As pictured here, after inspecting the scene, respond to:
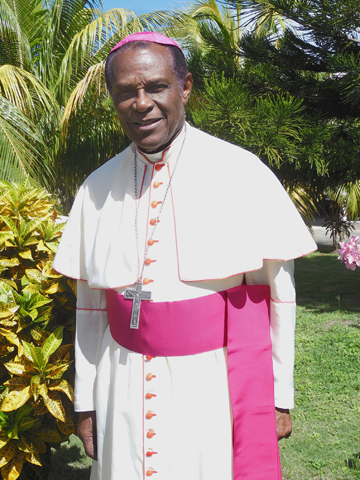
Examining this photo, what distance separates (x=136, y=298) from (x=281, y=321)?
494 mm

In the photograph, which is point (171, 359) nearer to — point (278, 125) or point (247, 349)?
point (247, 349)

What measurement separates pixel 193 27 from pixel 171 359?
7.23 meters

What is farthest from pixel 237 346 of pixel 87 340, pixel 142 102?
pixel 142 102

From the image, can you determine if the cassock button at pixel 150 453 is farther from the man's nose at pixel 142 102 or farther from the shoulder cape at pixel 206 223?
the man's nose at pixel 142 102

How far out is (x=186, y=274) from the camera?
4.84 ft

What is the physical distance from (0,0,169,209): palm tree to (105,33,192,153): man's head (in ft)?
13.9

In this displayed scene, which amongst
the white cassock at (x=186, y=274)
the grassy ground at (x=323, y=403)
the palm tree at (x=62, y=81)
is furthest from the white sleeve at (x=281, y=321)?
the palm tree at (x=62, y=81)

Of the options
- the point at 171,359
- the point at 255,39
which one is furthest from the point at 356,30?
the point at 171,359

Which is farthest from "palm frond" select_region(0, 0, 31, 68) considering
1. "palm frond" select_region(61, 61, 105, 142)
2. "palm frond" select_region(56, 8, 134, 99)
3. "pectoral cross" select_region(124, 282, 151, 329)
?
"pectoral cross" select_region(124, 282, 151, 329)

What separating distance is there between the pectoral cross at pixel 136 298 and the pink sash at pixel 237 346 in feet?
0.07

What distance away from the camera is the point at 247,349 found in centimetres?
150

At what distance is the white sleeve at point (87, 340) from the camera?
5.57ft

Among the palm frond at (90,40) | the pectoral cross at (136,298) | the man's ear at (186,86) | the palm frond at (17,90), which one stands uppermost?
the palm frond at (90,40)

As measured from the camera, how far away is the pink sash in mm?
1479
